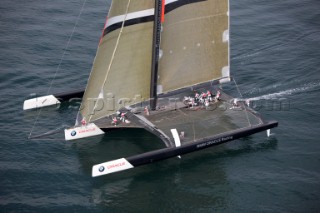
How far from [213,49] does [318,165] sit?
37.3ft

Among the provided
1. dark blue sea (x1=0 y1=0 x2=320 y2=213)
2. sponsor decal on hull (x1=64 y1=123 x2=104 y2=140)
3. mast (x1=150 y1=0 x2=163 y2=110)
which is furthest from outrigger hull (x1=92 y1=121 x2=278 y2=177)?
mast (x1=150 y1=0 x2=163 y2=110)

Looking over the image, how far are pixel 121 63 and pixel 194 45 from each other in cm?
577

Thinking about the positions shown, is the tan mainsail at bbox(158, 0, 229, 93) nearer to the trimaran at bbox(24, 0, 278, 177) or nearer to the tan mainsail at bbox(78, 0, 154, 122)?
the trimaran at bbox(24, 0, 278, 177)

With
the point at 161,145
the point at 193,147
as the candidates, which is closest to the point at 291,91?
the point at 161,145

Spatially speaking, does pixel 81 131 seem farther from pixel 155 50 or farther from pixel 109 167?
pixel 155 50

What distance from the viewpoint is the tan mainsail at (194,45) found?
121 feet

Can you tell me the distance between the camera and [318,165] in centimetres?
3606

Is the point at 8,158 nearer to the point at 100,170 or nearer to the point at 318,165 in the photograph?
the point at 100,170

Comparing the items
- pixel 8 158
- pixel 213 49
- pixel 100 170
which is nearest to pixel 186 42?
pixel 213 49

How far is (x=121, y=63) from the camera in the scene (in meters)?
36.4

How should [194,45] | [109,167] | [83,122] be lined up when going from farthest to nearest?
[194,45] → [83,122] → [109,167]

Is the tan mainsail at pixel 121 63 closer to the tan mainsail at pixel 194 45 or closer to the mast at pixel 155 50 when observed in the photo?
the mast at pixel 155 50

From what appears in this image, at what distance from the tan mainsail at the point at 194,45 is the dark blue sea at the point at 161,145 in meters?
5.33

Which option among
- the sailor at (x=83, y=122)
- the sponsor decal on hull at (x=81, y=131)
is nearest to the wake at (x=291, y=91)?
the sponsor decal on hull at (x=81, y=131)
